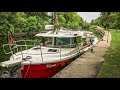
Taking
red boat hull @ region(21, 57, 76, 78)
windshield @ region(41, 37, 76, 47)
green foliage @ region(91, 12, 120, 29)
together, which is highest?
green foliage @ region(91, 12, 120, 29)

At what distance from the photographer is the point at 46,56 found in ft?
47.9

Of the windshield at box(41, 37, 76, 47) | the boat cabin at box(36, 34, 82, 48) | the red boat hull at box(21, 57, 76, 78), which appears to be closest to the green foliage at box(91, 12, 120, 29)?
the boat cabin at box(36, 34, 82, 48)

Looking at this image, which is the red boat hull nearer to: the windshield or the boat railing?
the boat railing

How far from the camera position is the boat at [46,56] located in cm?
1322

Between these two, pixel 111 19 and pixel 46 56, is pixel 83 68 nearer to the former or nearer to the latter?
pixel 46 56

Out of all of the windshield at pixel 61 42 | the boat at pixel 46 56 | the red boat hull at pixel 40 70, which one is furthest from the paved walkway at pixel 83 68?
the windshield at pixel 61 42

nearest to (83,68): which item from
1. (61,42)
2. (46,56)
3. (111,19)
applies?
(46,56)

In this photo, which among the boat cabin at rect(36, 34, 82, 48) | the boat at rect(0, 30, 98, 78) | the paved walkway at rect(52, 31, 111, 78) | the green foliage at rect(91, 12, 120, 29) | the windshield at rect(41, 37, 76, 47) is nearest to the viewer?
the paved walkway at rect(52, 31, 111, 78)

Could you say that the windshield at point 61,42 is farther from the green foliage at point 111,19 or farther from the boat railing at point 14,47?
the green foliage at point 111,19

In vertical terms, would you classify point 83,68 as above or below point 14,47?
below

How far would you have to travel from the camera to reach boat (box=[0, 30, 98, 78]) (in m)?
13.2

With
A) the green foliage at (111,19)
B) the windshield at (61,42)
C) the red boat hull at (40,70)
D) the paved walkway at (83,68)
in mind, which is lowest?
the red boat hull at (40,70)
